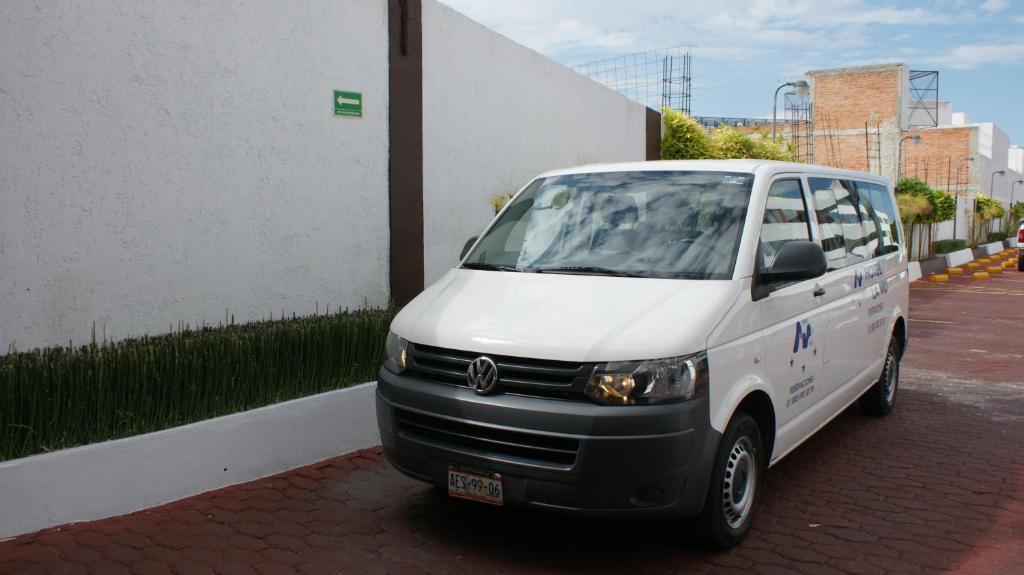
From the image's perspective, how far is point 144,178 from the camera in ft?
20.9

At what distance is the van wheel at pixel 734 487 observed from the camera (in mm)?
4257

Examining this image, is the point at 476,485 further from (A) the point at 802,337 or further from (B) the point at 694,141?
(B) the point at 694,141

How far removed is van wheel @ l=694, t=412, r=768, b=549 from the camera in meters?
4.26

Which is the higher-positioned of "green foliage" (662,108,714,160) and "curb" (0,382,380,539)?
"green foliage" (662,108,714,160)

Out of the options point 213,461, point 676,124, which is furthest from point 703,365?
point 676,124

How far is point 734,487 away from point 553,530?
1.01 m

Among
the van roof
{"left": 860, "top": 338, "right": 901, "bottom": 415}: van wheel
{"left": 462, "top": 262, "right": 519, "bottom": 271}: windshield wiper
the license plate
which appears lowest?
{"left": 860, "top": 338, "right": 901, "bottom": 415}: van wheel

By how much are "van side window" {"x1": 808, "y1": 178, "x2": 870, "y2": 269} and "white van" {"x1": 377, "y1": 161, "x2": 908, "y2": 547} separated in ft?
0.14

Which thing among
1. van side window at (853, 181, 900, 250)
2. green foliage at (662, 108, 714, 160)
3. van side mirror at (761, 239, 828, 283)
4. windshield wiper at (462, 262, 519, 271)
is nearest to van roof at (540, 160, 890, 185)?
van side mirror at (761, 239, 828, 283)

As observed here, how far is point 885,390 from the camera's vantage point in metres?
7.46

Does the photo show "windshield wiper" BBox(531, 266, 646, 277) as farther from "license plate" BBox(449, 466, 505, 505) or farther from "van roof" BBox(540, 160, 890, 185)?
"license plate" BBox(449, 466, 505, 505)

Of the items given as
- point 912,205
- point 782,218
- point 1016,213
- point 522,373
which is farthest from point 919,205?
point 1016,213

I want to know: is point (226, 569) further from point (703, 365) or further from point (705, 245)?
point (705, 245)

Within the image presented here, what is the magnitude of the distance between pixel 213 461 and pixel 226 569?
50.5 inches
